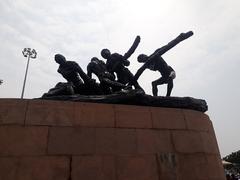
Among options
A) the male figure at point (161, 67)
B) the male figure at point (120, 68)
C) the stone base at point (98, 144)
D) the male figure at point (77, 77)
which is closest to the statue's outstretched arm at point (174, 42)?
the male figure at point (161, 67)

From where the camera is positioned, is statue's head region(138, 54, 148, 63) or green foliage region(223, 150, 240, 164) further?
green foliage region(223, 150, 240, 164)

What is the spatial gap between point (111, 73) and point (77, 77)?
1.20 meters

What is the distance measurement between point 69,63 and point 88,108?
7.66ft

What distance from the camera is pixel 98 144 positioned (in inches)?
189

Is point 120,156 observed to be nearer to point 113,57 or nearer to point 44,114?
point 44,114

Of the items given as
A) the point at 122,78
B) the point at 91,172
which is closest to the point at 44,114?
the point at 91,172

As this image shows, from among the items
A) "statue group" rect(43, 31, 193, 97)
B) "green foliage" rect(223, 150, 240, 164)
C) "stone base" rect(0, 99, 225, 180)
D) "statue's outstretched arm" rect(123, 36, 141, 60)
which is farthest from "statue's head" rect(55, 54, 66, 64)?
"green foliage" rect(223, 150, 240, 164)

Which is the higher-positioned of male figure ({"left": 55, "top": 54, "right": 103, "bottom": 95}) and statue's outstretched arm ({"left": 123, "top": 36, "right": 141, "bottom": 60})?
statue's outstretched arm ({"left": 123, "top": 36, "right": 141, "bottom": 60})

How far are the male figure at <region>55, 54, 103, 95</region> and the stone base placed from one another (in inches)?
59.3

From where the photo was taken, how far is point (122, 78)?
7.80 meters

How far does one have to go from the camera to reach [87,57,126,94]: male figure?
6.73 metres

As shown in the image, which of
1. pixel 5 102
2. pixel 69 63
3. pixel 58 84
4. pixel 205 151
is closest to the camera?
pixel 5 102

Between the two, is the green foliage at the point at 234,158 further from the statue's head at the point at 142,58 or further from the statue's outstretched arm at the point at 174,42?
the statue's outstretched arm at the point at 174,42

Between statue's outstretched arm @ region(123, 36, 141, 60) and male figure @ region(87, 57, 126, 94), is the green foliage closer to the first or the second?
statue's outstretched arm @ region(123, 36, 141, 60)
